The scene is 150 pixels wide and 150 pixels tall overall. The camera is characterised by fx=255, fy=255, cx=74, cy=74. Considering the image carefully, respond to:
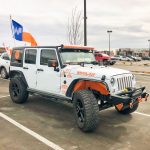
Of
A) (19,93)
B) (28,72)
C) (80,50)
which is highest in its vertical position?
(80,50)

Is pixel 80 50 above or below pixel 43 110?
above

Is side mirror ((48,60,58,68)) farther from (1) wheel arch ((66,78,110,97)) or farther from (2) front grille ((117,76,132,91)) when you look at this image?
(2) front grille ((117,76,132,91))

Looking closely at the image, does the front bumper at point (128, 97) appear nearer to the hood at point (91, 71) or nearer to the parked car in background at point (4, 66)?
the hood at point (91, 71)

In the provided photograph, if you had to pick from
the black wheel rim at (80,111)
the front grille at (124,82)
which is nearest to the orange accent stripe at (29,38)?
the black wheel rim at (80,111)

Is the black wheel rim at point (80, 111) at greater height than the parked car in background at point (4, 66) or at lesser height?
lesser

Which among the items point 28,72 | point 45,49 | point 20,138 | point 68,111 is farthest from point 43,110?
point 20,138

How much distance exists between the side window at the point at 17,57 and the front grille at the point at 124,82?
12.7 feet

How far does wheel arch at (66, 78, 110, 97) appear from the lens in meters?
6.10

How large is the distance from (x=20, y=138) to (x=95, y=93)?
2179mm

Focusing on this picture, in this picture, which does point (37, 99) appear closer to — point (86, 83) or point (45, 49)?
point (45, 49)

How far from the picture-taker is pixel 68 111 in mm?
7879

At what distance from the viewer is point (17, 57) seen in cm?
884

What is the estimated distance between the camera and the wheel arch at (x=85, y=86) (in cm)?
610

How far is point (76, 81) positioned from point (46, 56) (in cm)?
145
